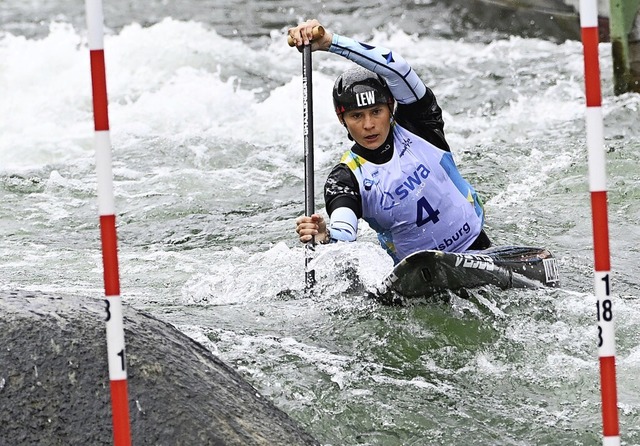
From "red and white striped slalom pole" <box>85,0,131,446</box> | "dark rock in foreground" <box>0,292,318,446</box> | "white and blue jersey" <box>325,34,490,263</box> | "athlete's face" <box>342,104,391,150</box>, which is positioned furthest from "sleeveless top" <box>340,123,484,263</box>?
"red and white striped slalom pole" <box>85,0,131,446</box>

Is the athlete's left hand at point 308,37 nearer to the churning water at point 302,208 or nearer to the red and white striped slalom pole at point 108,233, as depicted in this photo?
the churning water at point 302,208

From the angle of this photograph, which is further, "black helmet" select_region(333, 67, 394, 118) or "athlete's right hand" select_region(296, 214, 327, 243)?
"black helmet" select_region(333, 67, 394, 118)

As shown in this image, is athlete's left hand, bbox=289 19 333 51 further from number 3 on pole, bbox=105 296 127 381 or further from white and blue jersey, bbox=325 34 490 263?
number 3 on pole, bbox=105 296 127 381

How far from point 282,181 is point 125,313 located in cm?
586

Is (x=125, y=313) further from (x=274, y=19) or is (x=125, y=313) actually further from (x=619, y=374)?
(x=274, y=19)

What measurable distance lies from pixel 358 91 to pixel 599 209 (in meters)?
2.64

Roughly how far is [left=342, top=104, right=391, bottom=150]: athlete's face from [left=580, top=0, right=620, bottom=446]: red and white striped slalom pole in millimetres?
2588

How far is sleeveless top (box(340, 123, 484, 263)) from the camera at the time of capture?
18.7 feet

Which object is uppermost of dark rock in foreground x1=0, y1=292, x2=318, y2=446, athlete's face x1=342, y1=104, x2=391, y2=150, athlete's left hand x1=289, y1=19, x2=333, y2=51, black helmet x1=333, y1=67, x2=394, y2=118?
athlete's left hand x1=289, y1=19, x2=333, y2=51

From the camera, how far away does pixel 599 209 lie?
3.01 metres

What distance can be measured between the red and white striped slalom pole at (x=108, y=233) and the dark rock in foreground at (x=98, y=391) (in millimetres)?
476

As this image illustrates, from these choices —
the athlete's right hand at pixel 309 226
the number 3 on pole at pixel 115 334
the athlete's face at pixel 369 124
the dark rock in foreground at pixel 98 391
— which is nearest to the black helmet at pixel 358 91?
the athlete's face at pixel 369 124

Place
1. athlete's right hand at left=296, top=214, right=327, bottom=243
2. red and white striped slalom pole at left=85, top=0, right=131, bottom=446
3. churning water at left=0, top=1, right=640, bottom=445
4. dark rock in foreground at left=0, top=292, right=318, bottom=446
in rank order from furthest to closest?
athlete's right hand at left=296, top=214, right=327, bottom=243, churning water at left=0, top=1, right=640, bottom=445, dark rock in foreground at left=0, top=292, right=318, bottom=446, red and white striped slalom pole at left=85, top=0, right=131, bottom=446

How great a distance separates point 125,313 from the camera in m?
3.92
